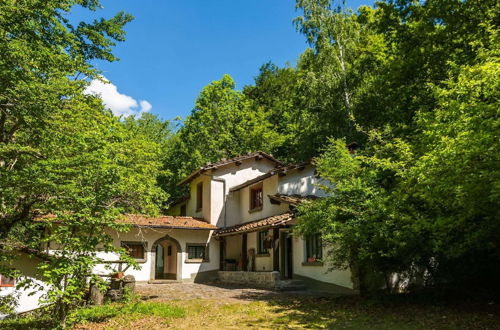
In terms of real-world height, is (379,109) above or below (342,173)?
above

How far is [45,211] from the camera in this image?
977cm

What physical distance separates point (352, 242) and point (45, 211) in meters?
9.06

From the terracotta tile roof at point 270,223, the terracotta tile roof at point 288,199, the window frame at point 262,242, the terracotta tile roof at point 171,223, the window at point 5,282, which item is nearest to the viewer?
the window at point 5,282

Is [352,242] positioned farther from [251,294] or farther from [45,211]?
[45,211]

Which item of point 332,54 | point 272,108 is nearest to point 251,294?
point 332,54

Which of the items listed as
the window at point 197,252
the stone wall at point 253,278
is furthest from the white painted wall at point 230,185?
the stone wall at point 253,278

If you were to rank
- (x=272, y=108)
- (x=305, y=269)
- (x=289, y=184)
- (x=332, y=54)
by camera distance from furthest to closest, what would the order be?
(x=272, y=108) → (x=332, y=54) → (x=289, y=184) → (x=305, y=269)

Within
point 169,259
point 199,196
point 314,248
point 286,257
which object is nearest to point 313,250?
point 314,248

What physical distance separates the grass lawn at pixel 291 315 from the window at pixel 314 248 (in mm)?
4064

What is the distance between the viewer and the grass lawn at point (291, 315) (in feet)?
30.5

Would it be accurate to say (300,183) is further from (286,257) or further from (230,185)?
(230,185)

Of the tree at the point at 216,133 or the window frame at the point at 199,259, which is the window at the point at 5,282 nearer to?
the window frame at the point at 199,259

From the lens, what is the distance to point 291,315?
1080cm

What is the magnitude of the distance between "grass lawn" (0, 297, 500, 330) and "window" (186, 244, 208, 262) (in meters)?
10.7
